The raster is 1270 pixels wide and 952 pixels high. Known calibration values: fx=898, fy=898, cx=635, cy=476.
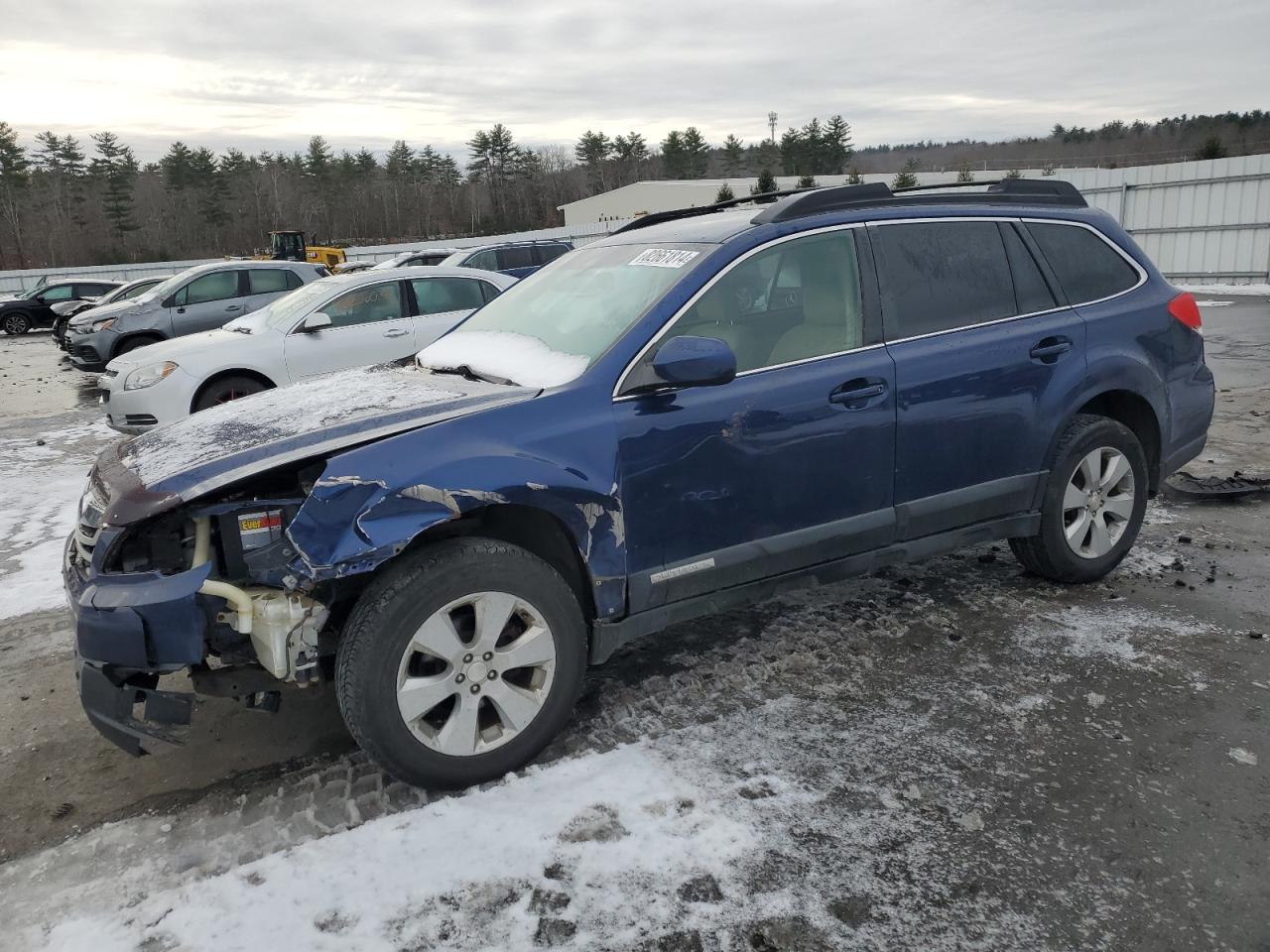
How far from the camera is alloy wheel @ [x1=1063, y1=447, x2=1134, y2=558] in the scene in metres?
4.26

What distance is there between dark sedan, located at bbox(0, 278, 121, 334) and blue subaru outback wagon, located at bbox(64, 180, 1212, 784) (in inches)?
1022

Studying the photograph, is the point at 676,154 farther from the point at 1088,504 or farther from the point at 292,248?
the point at 1088,504

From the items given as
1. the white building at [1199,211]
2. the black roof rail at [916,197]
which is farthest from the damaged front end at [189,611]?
the white building at [1199,211]

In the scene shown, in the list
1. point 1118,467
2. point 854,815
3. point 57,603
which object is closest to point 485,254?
point 57,603

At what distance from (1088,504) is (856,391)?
62.7 inches

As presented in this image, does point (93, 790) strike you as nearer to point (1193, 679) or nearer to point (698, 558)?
point (698, 558)

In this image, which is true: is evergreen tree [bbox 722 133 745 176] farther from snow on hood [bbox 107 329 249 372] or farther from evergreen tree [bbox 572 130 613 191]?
snow on hood [bbox 107 329 249 372]

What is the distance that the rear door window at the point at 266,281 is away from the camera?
13508 millimetres

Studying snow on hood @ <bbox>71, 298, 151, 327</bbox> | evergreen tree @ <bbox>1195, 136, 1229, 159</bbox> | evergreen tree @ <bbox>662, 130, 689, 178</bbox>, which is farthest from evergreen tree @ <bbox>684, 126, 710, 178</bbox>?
snow on hood @ <bbox>71, 298, 151, 327</bbox>

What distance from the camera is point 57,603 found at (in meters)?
4.74

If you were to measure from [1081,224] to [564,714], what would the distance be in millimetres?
3435

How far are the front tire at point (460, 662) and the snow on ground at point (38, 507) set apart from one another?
3000 mm

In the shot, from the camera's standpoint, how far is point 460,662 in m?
2.85

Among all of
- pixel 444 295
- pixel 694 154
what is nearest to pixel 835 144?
pixel 694 154
